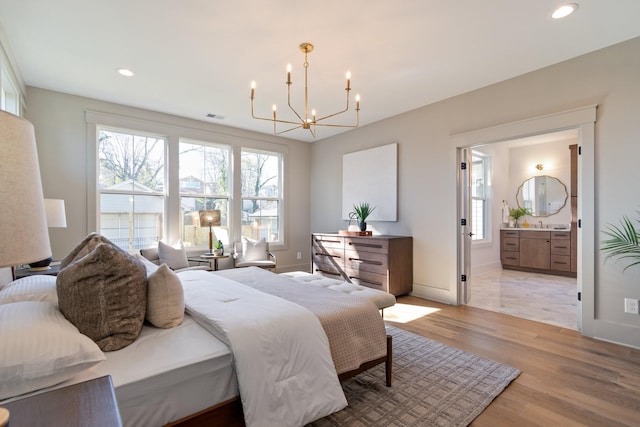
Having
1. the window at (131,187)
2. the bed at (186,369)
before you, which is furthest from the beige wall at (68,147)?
the bed at (186,369)

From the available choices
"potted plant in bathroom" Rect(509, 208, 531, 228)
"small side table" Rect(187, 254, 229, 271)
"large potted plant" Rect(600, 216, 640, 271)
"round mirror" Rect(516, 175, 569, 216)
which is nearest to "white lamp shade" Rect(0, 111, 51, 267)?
"large potted plant" Rect(600, 216, 640, 271)

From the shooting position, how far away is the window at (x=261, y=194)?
5.52 m

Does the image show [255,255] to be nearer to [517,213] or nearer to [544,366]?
[544,366]

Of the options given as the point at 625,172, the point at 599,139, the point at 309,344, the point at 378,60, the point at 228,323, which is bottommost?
the point at 309,344

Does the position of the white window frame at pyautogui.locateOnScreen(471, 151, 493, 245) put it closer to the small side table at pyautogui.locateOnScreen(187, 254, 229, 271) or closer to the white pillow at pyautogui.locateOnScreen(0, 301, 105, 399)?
the small side table at pyautogui.locateOnScreen(187, 254, 229, 271)

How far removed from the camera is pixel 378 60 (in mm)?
2957

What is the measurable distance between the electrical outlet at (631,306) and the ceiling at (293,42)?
2.28 meters

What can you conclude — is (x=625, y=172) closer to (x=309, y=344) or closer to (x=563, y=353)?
(x=563, y=353)

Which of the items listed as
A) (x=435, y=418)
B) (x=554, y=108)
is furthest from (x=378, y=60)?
(x=435, y=418)

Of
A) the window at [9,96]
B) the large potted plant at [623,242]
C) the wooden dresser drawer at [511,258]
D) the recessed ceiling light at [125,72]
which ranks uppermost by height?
the recessed ceiling light at [125,72]

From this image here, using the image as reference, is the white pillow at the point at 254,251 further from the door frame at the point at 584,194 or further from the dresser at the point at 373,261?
the door frame at the point at 584,194

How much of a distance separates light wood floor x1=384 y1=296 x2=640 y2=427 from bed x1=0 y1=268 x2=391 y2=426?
852mm

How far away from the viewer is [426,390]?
6.58 ft

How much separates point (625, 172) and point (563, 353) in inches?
66.3
